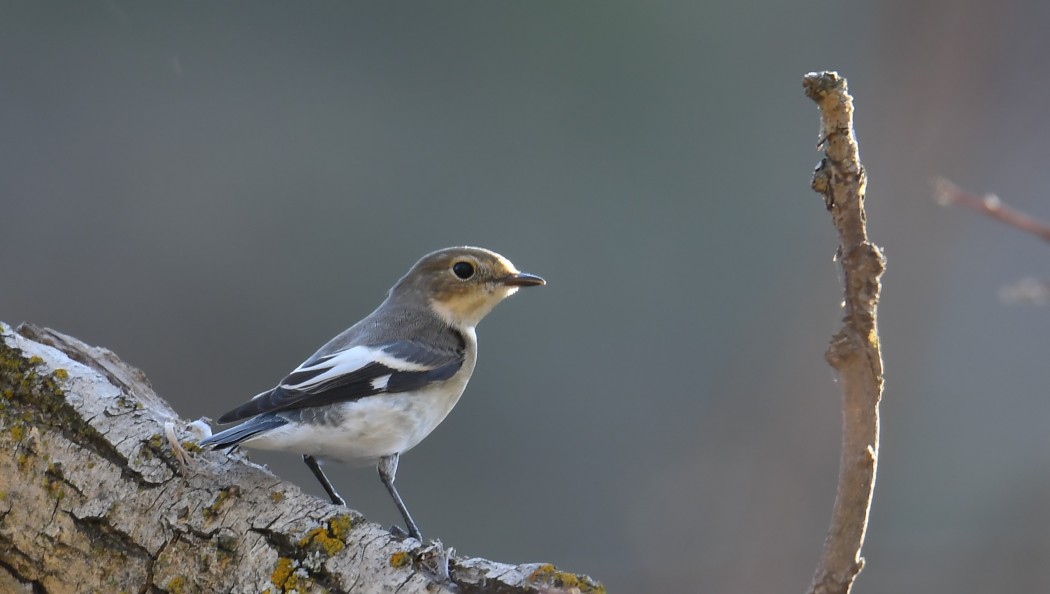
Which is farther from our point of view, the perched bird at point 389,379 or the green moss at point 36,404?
the perched bird at point 389,379

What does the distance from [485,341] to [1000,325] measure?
3.32 metres

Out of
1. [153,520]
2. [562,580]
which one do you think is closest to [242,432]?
[153,520]

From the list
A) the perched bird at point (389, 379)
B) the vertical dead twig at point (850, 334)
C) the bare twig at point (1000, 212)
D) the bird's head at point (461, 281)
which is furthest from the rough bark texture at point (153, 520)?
the bird's head at point (461, 281)

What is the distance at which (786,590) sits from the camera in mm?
5129

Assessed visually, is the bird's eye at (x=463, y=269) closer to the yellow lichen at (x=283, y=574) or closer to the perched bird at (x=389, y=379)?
the perched bird at (x=389, y=379)

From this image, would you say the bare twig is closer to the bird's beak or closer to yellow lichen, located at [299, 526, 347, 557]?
yellow lichen, located at [299, 526, 347, 557]

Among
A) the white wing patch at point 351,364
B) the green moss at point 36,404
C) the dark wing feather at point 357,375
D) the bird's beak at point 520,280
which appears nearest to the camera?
the green moss at point 36,404

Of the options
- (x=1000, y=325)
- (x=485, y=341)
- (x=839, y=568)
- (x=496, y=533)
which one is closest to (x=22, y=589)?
(x=839, y=568)

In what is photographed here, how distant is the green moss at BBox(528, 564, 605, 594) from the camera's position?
2.01 meters

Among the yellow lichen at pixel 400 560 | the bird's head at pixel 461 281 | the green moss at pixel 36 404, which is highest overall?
the bird's head at pixel 461 281

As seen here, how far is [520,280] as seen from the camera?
3.55 meters

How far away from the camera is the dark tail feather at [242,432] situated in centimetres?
250

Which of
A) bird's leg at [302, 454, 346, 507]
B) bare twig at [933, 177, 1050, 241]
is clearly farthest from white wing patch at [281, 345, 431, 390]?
bare twig at [933, 177, 1050, 241]

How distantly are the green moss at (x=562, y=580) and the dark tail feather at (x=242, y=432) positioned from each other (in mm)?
888
